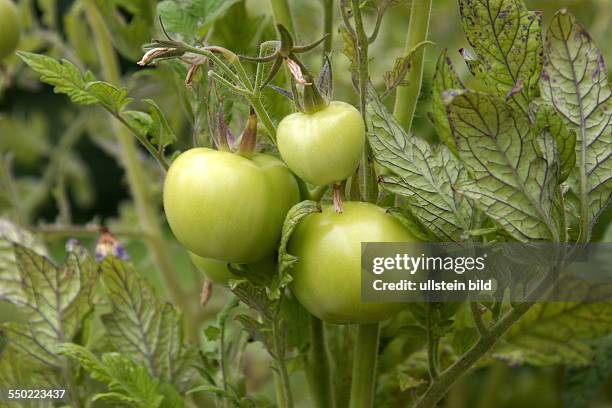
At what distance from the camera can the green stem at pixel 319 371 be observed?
31cm

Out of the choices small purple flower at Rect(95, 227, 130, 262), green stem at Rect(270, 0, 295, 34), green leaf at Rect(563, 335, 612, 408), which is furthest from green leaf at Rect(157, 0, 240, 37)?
green leaf at Rect(563, 335, 612, 408)

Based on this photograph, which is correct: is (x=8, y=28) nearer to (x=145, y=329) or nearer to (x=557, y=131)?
(x=145, y=329)

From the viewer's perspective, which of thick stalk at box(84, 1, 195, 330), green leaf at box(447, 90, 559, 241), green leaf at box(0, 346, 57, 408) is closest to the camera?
green leaf at box(447, 90, 559, 241)

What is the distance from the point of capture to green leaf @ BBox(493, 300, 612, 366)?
0.35 meters

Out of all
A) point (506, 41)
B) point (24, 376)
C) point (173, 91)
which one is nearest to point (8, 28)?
point (173, 91)

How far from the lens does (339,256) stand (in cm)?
24

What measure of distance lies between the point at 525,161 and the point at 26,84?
0.49m

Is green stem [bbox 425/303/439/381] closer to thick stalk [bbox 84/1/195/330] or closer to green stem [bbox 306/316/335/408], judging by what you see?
green stem [bbox 306/316/335/408]

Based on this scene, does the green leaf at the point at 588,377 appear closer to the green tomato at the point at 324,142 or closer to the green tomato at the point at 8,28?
the green tomato at the point at 324,142

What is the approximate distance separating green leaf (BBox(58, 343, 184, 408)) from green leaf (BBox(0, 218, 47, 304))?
2.9 inches

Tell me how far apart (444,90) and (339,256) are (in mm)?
65

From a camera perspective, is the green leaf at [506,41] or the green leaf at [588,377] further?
the green leaf at [588,377]

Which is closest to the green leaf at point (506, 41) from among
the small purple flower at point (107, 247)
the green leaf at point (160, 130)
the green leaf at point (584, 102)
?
the green leaf at point (584, 102)

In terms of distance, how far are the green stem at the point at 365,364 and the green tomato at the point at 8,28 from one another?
0.29 meters
